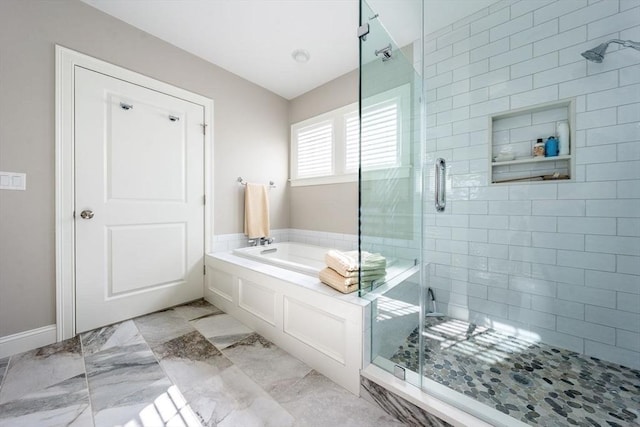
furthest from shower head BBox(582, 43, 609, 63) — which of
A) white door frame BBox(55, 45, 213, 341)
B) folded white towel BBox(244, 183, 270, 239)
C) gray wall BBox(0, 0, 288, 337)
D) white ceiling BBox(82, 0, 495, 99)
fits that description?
white door frame BBox(55, 45, 213, 341)

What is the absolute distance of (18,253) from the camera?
1.53 meters

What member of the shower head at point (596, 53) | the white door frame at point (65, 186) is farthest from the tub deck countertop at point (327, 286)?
the shower head at point (596, 53)

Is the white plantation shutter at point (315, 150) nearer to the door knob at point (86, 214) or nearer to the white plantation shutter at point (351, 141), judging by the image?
the white plantation shutter at point (351, 141)

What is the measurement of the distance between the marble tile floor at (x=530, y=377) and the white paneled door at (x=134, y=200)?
2005 mm

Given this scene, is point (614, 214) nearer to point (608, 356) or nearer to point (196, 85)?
point (608, 356)

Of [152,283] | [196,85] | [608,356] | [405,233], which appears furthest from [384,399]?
[196,85]

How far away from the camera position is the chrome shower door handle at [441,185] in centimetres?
190

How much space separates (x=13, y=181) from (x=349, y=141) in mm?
2523

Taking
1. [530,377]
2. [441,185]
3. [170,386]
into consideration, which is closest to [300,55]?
[441,185]

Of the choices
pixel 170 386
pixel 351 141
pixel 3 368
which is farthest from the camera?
pixel 351 141

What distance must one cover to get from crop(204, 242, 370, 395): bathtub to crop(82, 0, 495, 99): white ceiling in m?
1.90

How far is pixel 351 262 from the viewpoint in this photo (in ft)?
4.90

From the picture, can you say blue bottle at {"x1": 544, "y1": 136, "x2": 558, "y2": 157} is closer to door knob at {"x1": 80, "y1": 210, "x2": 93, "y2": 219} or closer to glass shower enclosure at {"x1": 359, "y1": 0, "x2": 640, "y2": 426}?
glass shower enclosure at {"x1": 359, "y1": 0, "x2": 640, "y2": 426}

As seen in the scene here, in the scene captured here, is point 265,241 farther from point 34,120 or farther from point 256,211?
point 34,120
